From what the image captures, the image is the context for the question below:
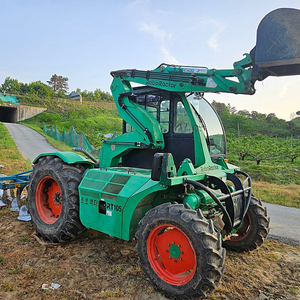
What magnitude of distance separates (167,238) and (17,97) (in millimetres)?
51848

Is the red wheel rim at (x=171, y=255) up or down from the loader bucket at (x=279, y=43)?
down

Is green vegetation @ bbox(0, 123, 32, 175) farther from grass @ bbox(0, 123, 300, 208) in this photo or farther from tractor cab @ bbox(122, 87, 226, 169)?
tractor cab @ bbox(122, 87, 226, 169)

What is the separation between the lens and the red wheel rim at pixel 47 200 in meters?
5.18

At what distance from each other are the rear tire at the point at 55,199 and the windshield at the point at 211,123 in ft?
7.72

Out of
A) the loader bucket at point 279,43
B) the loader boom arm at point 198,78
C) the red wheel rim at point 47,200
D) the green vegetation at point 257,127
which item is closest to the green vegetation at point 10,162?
the red wheel rim at point 47,200

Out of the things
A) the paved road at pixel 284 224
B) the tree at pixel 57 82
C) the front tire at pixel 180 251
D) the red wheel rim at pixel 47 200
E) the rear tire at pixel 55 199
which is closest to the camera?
the front tire at pixel 180 251

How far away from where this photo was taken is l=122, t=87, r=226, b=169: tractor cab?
456cm

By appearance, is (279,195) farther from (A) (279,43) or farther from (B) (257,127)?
(B) (257,127)

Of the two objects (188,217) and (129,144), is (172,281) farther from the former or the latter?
(129,144)

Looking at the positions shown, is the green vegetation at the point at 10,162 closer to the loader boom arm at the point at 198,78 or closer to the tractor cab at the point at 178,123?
the tractor cab at the point at 178,123

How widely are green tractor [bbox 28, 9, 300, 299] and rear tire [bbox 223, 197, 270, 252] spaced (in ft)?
0.05

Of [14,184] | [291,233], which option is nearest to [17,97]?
[14,184]

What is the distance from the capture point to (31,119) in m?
44.8

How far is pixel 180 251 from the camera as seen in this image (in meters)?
3.36
